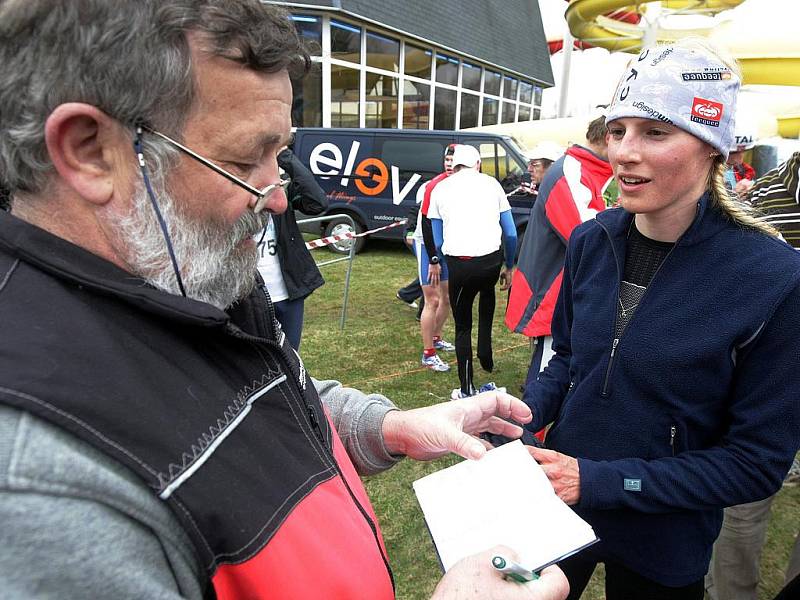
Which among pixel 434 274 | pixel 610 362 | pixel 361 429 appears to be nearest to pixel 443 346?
pixel 434 274

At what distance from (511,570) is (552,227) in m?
2.42

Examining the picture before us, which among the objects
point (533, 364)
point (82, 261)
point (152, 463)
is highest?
point (82, 261)

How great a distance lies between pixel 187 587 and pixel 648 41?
1996 centimetres

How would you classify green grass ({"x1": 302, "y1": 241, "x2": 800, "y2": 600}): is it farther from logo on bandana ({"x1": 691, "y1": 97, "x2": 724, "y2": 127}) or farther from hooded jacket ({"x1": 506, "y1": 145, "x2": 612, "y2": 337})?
logo on bandana ({"x1": 691, "y1": 97, "x2": 724, "y2": 127})

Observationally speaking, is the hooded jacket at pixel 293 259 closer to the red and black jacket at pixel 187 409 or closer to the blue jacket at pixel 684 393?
the blue jacket at pixel 684 393

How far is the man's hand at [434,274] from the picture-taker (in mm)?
4891

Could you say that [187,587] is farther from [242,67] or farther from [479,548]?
[242,67]

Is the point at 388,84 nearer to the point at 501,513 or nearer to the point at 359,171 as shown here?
the point at 359,171

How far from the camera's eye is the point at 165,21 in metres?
0.80

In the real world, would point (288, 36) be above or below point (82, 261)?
above

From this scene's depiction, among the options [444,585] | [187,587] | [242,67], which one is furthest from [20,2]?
[444,585]

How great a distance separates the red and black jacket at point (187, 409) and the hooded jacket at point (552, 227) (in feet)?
7.24

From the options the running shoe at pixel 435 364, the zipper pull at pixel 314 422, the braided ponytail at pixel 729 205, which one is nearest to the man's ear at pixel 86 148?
the zipper pull at pixel 314 422

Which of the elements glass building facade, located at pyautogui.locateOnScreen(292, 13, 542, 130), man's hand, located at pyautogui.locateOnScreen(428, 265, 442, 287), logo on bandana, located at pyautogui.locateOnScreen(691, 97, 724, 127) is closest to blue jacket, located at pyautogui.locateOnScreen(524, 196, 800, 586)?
logo on bandana, located at pyautogui.locateOnScreen(691, 97, 724, 127)
